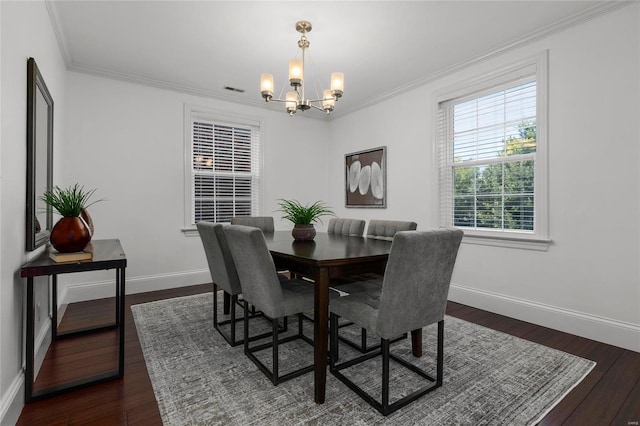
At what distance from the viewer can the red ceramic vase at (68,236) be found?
1913mm

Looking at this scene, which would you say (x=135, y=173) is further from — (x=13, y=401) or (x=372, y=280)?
(x=372, y=280)

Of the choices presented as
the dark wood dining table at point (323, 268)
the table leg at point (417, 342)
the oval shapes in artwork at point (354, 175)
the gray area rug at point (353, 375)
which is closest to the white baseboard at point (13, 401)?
the gray area rug at point (353, 375)

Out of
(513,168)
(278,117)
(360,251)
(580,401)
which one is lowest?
(580,401)

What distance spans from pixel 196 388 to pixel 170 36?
9.53 feet

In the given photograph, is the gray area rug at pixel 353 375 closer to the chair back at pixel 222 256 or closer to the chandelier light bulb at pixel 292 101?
the chair back at pixel 222 256

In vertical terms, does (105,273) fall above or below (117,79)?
below

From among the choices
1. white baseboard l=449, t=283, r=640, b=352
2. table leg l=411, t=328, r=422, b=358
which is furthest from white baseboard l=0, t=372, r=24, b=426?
white baseboard l=449, t=283, r=640, b=352

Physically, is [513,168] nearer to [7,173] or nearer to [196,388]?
[196,388]

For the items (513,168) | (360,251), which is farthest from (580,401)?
(513,168)

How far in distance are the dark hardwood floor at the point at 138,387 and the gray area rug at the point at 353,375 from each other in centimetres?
7

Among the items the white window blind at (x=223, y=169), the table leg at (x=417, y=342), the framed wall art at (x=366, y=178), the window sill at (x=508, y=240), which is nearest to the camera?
the table leg at (x=417, y=342)

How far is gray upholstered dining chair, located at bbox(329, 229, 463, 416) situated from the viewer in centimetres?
158

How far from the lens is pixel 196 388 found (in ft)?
6.27

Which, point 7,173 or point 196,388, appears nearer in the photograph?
point 7,173
